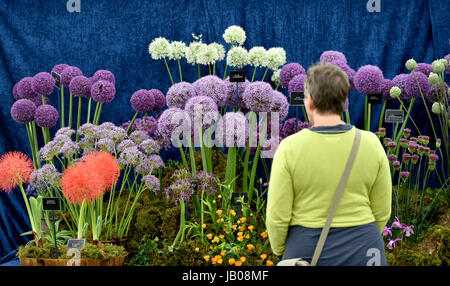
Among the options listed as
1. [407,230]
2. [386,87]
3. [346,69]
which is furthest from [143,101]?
[407,230]

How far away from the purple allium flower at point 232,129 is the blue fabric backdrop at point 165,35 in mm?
1103

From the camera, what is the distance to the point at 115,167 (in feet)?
8.04

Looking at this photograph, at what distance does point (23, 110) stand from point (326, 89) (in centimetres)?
233

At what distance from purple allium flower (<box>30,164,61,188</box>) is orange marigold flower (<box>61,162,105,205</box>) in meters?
0.28

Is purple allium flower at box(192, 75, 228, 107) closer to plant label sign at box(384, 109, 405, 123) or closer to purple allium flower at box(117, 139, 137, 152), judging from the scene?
purple allium flower at box(117, 139, 137, 152)

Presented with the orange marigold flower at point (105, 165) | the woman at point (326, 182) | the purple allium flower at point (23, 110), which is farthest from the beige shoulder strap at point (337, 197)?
the purple allium flower at point (23, 110)

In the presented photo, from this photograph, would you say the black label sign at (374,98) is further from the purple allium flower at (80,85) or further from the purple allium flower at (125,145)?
the purple allium flower at (80,85)

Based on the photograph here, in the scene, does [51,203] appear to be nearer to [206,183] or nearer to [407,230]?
[206,183]

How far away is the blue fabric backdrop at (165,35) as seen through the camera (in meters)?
3.48

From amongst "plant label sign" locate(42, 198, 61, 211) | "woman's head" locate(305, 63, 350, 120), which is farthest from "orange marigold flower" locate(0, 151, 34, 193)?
"woman's head" locate(305, 63, 350, 120)

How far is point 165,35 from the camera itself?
3.58 m

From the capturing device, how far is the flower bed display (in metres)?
2.48

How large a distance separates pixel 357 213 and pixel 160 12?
2.52 meters
